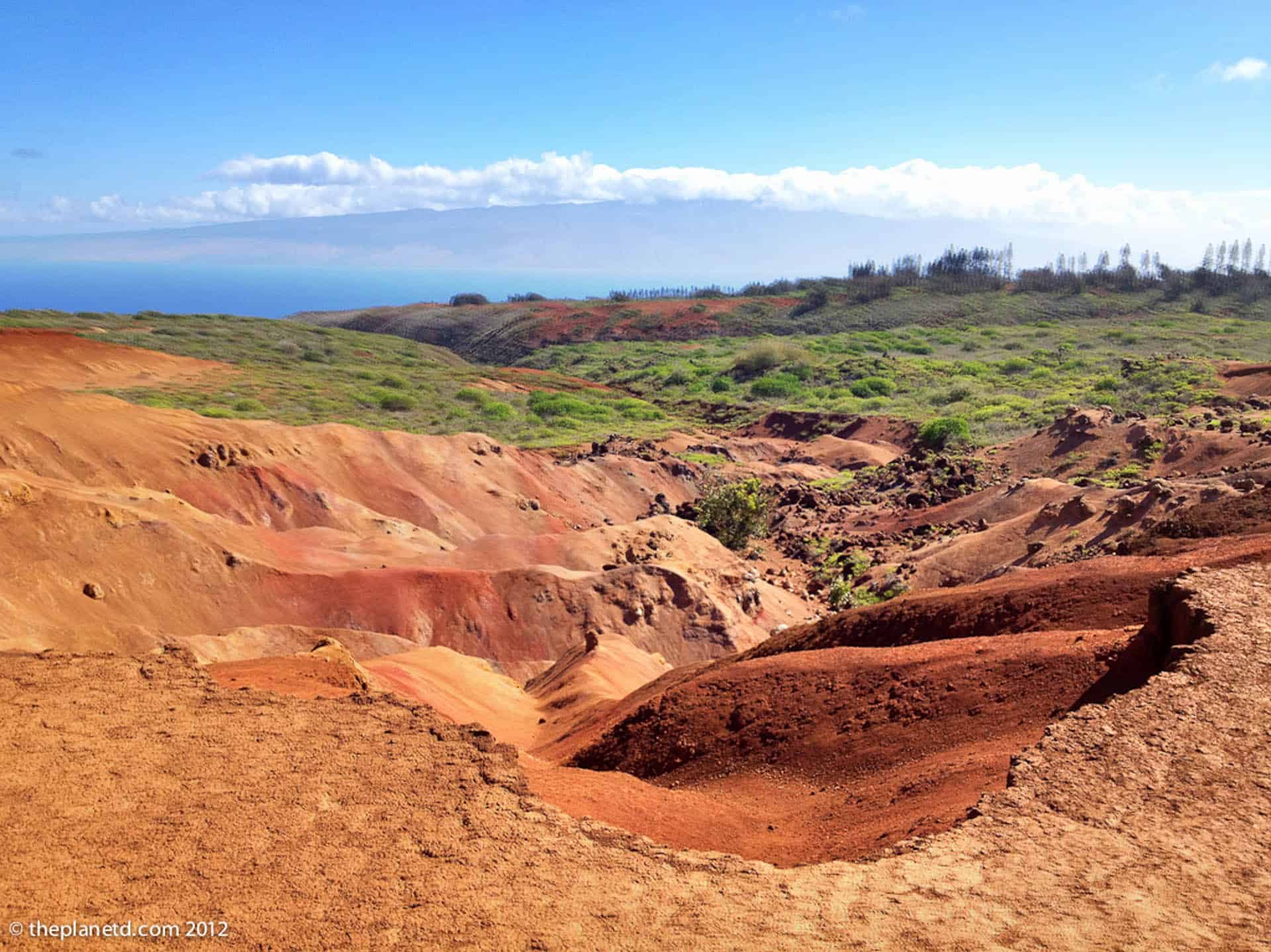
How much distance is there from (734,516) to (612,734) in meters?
18.1

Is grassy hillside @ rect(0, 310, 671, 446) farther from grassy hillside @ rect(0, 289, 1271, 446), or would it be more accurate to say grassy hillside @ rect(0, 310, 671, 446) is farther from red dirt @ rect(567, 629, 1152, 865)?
red dirt @ rect(567, 629, 1152, 865)

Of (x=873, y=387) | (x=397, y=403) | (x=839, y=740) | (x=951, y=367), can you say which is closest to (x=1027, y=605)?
(x=839, y=740)

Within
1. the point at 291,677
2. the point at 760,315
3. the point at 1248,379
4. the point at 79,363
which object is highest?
the point at 760,315

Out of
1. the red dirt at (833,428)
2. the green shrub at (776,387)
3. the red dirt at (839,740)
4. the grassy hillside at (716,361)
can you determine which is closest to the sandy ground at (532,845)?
the red dirt at (839,740)

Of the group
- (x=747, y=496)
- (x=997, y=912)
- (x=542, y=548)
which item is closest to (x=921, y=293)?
(x=747, y=496)

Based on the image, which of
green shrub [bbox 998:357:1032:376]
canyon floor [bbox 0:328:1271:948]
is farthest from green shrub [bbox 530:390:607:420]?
canyon floor [bbox 0:328:1271:948]

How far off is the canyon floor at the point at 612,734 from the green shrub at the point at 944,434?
17.8 meters

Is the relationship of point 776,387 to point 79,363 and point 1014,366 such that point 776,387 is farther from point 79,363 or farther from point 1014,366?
point 79,363

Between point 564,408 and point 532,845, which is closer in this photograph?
point 532,845

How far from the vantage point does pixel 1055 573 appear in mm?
13281

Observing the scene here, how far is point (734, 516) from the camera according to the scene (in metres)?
29.8

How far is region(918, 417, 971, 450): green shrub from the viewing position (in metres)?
41.0

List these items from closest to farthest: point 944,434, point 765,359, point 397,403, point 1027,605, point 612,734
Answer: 1. point 612,734
2. point 1027,605
3. point 944,434
4. point 397,403
5. point 765,359

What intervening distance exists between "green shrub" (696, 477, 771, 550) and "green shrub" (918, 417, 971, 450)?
13589mm
